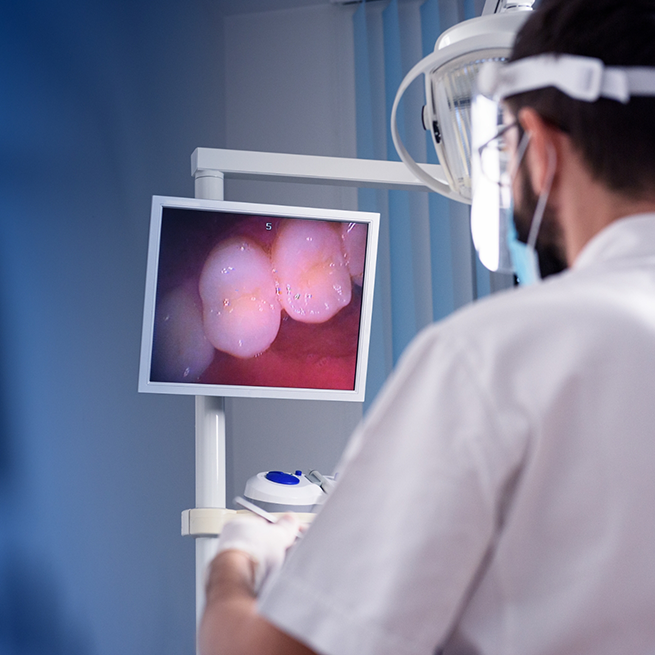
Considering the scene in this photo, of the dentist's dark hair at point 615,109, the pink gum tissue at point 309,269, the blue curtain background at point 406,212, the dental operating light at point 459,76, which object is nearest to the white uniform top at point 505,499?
the dentist's dark hair at point 615,109

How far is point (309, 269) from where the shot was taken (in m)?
1.50

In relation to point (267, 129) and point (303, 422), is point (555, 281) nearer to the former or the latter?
point (303, 422)

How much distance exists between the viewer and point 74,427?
1.90m

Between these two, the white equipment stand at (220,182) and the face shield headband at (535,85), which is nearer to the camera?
the face shield headband at (535,85)

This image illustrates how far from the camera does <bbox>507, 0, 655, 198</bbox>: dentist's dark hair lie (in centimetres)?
56

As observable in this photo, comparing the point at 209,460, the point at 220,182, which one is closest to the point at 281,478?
the point at 209,460

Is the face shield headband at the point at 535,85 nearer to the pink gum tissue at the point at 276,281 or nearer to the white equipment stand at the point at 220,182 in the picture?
the white equipment stand at the point at 220,182

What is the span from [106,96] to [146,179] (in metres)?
0.26

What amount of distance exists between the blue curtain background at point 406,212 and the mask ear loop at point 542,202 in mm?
1771

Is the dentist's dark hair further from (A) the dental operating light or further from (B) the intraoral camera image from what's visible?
(B) the intraoral camera image

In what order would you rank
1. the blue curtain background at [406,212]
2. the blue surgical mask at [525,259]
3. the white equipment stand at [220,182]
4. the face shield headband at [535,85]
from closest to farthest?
the face shield headband at [535,85] → the blue surgical mask at [525,259] → the white equipment stand at [220,182] → the blue curtain background at [406,212]

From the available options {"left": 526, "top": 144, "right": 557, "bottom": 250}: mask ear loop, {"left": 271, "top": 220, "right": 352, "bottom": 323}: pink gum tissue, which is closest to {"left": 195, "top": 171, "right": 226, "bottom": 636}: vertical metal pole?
{"left": 271, "top": 220, "right": 352, "bottom": 323}: pink gum tissue

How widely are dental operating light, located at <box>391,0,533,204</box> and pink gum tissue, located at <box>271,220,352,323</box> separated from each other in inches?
14.6

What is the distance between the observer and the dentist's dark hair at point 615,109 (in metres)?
0.56
